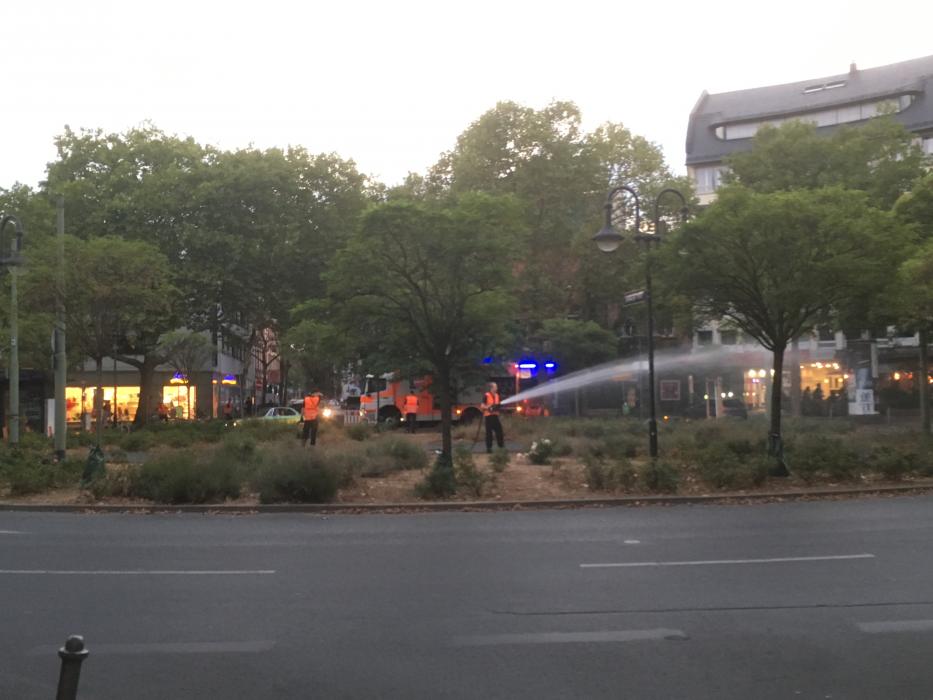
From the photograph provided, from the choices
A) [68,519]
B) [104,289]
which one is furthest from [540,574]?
[104,289]

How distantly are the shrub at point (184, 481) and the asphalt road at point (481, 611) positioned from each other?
3.46 meters

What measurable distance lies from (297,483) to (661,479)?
6393 millimetres

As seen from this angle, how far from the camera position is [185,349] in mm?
41969

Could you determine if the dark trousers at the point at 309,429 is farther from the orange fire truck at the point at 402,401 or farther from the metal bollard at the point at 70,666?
the metal bollard at the point at 70,666

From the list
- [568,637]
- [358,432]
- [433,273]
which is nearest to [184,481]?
[433,273]

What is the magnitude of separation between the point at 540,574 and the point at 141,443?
72.7ft

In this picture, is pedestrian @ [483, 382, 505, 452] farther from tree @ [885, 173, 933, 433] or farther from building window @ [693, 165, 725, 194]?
building window @ [693, 165, 725, 194]

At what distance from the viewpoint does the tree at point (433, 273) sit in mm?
17875

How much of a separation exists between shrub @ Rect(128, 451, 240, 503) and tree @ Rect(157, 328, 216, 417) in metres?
22.2

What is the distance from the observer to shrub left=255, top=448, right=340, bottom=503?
1672 cm

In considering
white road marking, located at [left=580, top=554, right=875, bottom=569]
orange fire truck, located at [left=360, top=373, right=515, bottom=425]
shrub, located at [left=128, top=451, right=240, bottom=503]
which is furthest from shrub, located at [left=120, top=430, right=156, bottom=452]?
white road marking, located at [left=580, top=554, right=875, bottom=569]

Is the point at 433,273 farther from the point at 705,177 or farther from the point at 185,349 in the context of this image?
the point at 705,177

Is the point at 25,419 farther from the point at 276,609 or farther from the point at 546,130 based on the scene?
the point at 276,609

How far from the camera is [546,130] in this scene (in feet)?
150
